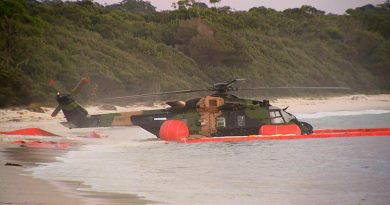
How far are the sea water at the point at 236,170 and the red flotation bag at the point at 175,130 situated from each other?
0.28 metres

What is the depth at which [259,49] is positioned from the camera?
1375 inches

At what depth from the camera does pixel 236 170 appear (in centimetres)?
981

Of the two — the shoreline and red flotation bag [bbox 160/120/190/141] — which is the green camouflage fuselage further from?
the shoreline

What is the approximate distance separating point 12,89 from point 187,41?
1847 cm

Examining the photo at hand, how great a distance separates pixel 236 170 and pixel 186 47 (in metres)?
23.8

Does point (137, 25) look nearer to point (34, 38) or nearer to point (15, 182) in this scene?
point (34, 38)

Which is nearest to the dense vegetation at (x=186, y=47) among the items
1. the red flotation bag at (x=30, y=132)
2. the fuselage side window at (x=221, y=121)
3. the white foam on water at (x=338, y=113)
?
the white foam on water at (x=338, y=113)

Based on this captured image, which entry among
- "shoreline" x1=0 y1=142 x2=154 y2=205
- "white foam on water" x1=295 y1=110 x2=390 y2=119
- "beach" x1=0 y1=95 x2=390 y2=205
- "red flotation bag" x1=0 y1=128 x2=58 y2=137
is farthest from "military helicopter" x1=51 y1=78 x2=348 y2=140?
"white foam on water" x1=295 y1=110 x2=390 y2=119

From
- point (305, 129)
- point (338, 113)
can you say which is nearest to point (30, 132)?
point (305, 129)

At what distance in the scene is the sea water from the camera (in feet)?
24.3

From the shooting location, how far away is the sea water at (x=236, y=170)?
742 cm

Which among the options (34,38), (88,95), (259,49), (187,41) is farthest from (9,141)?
(259,49)

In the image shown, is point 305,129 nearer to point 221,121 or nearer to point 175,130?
point 221,121

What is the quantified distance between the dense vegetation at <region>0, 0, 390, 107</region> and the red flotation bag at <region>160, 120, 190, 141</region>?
19.1 feet
